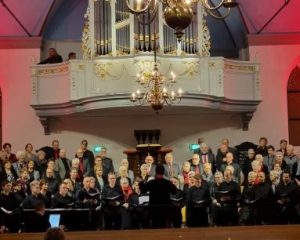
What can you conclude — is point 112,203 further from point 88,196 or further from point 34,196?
point 34,196

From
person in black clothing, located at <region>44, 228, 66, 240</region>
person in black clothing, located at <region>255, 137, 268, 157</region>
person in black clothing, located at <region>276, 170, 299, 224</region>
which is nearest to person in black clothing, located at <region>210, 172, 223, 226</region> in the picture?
person in black clothing, located at <region>276, 170, 299, 224</region>

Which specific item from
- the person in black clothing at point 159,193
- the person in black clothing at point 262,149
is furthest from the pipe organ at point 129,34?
the person in black clothing at point 159,193

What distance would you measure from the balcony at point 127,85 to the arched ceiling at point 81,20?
4.23ft

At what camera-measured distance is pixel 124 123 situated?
52.5ft

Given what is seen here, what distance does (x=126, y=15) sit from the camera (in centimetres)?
1433

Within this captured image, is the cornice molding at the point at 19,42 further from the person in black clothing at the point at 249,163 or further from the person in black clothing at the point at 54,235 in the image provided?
the person in black clothing at the point at 54,235

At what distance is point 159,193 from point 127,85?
5291 mm

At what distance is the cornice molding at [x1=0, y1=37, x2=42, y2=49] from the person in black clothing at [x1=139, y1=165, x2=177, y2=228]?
756cm

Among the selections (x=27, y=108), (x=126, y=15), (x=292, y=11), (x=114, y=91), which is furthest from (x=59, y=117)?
(x=292, y=11)

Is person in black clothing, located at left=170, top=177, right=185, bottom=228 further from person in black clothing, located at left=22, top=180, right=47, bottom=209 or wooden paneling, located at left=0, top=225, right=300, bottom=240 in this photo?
person in black clothing, located at left=22, top=180, right=47, bottom=209

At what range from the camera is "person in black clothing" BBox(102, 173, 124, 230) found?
448 inches

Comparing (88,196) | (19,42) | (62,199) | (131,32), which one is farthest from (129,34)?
(62,199)

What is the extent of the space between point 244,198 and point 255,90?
4538mm

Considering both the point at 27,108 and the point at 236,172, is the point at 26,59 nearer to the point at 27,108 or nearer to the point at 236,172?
the point at 27,108
